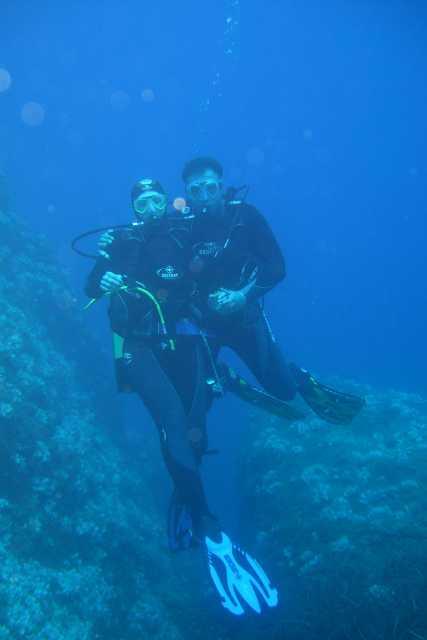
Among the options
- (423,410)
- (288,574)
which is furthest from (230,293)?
(423,410)

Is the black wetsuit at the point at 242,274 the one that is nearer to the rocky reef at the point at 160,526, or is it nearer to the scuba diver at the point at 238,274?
the scuba diver at the point at 238,274

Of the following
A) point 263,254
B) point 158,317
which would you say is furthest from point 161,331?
point 263,254

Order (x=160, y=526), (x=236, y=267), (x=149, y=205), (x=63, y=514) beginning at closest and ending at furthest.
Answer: (x=149, y=205) → (x=236, y=267) → (x=63, y=514) → (x=160, y=526)

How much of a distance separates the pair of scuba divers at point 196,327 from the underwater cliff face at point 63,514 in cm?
169

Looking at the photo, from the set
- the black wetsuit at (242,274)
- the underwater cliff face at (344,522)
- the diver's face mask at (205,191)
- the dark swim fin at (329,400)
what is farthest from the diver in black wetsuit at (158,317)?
the underwater cliff face at (344,522)

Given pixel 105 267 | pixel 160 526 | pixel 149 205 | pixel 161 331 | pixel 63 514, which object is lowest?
pixel 63 514

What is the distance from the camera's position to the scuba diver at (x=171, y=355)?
4.16m

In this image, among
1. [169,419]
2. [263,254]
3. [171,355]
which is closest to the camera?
[169,419]

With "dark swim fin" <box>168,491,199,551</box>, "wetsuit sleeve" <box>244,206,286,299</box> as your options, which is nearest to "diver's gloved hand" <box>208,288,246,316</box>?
"wetsuit sleeve" <box>244,206,286,299</box>

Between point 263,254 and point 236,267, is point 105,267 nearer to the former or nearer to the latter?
point 236,267

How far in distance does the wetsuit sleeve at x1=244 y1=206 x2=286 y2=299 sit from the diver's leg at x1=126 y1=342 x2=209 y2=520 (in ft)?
5.76

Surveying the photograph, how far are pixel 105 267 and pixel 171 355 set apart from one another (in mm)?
1413

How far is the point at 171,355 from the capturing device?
194 inches

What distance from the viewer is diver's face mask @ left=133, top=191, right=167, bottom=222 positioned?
5.15 metres
